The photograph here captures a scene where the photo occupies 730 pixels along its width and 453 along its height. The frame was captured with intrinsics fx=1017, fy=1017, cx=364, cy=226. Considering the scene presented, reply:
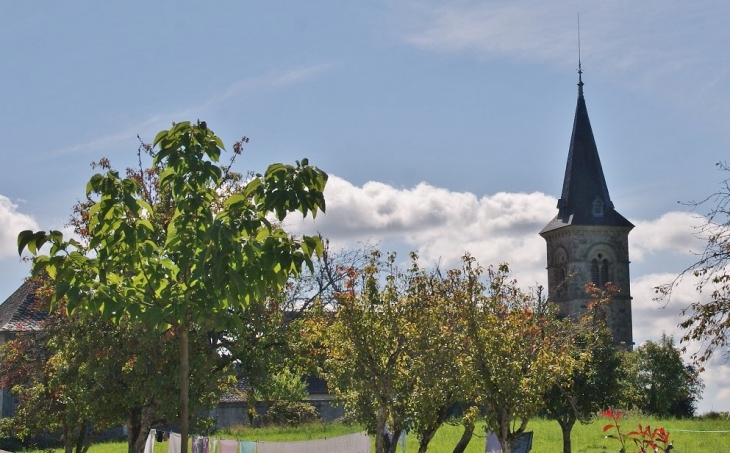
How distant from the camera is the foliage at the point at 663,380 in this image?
56969mm

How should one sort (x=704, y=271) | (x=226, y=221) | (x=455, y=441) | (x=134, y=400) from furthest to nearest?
(x=455, y=441) → (x=134, y=400) → (x=704, y=271) → (x=226, y=221)

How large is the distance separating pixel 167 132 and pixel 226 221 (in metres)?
1.25

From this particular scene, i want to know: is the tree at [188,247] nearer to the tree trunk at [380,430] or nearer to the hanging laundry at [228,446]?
the tree trunk at [380,430]

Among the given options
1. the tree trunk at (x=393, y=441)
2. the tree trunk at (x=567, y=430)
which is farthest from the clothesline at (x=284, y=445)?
the tree trunk at (x=567, y=430)

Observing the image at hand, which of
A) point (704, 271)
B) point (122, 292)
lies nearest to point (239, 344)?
point (704, 271)

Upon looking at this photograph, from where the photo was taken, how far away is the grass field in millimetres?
32188

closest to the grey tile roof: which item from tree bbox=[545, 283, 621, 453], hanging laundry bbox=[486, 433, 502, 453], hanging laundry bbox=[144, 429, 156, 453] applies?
hanging laundry bbox=[144, 429, 156, 453]

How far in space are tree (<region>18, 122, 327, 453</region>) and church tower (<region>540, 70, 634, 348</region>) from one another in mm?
71163

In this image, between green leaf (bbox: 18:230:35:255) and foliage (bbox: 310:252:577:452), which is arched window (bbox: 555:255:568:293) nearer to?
foliage (bbox: 310:252:577:452)

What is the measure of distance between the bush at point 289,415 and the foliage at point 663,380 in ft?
64.6

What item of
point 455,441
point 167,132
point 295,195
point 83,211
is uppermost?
point 83,211

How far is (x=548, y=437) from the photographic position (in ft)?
119

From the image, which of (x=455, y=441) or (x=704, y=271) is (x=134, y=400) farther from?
(x=455, y=441)

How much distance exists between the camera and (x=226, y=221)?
25.0 feet
